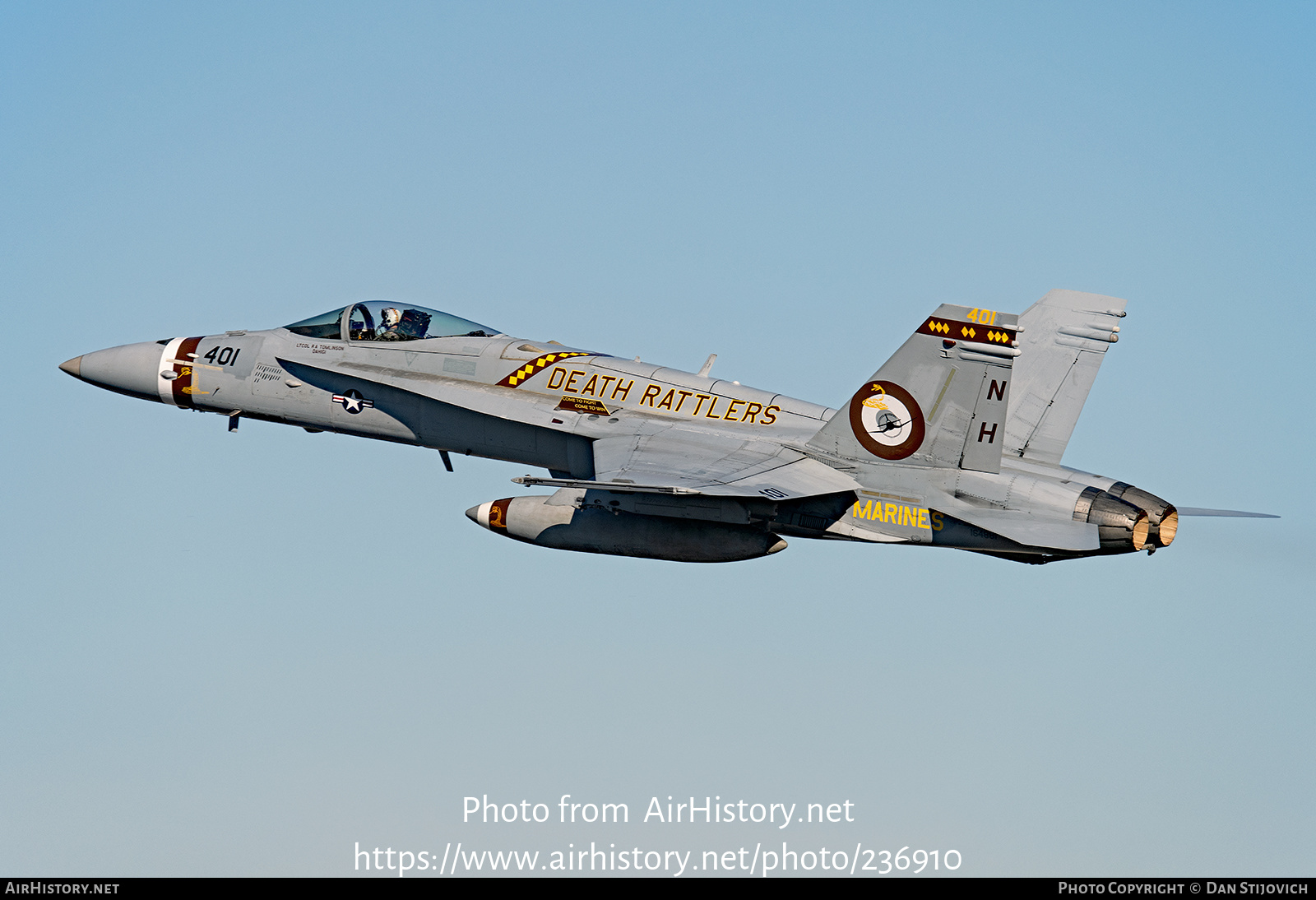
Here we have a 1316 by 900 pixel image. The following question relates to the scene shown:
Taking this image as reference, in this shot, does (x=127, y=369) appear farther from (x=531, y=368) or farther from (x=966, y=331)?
(x=966, y=331)

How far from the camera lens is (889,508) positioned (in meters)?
18.8

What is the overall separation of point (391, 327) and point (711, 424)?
5.13 meters

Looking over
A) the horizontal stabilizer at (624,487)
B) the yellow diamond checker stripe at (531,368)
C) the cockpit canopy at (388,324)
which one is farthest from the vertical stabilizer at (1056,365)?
the cockpit canopy at (388,324)

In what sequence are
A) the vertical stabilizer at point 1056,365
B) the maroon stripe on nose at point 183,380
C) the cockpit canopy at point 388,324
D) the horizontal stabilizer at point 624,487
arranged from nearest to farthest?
the horizontal stabilizer at point 624,487 < the vertical stabilizer at point 1056,365 < the cockpit canopy at point 388,324 < the maroon stripe on nose at point 183,380

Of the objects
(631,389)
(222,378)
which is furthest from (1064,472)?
(222,378)

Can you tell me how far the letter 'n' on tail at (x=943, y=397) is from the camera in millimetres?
17875

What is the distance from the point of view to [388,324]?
A: 22797 mm

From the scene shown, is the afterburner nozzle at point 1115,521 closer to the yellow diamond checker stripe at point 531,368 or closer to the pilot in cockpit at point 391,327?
the yellow diamond checker stripe at point 531,368

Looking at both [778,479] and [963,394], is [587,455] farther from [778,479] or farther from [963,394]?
[963,394]

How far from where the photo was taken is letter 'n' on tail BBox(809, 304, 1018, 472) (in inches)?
704

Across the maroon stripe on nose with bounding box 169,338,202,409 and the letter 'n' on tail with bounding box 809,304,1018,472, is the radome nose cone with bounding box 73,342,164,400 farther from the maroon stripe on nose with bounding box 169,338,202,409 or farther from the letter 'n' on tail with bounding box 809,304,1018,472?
the letter 'n' on tail with bounding box 809,304,1018,472

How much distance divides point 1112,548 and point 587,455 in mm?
6544

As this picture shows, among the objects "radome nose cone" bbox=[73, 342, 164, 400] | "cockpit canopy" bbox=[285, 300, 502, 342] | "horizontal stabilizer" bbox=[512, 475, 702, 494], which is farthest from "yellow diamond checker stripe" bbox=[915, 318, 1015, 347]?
"radome nose cone" bbox=[73, 342, 164, 400]

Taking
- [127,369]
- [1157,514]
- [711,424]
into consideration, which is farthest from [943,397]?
[127,369]
